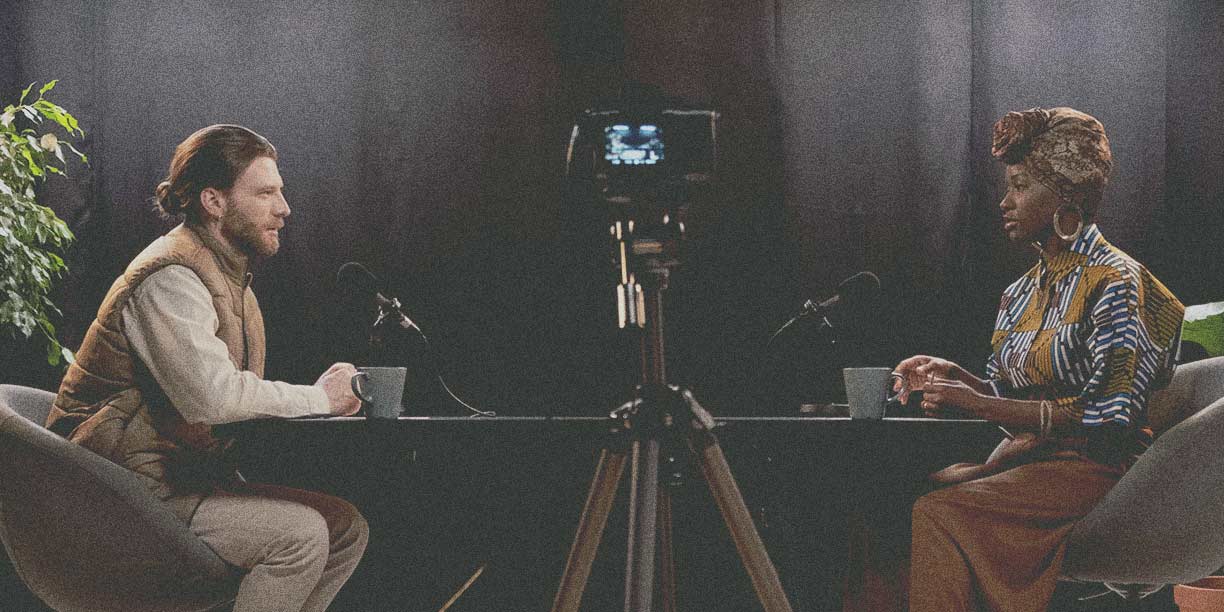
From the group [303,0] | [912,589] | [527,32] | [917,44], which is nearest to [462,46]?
[527,32]

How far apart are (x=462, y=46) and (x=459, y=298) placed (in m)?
0.85

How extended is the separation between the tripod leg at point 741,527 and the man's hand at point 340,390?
80 cm

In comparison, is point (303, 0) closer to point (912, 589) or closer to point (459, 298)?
point (459, 298)

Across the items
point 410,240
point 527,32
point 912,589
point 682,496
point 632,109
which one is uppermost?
point 527,32

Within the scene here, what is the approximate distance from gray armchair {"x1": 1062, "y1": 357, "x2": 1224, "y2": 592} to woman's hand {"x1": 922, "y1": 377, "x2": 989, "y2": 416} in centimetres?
32

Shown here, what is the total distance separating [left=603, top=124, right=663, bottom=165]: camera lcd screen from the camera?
1.71 meters

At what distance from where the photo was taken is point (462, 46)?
11.2 ft

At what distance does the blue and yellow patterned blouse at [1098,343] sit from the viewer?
6.80 ft

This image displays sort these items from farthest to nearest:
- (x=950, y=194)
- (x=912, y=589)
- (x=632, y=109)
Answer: (x=950, y=194), (x=912, y=589), (x=632, y=109)

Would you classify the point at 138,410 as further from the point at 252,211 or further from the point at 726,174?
the point at 726,174

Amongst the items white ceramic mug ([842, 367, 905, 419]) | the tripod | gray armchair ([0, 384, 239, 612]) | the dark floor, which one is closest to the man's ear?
gray armchair ([0, 384, 239, 612])

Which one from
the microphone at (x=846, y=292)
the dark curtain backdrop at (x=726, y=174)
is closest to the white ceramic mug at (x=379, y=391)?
the microphone at (x=846, y=292)

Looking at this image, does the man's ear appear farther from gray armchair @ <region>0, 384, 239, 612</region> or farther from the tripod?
the tripod

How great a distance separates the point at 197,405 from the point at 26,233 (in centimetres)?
149
